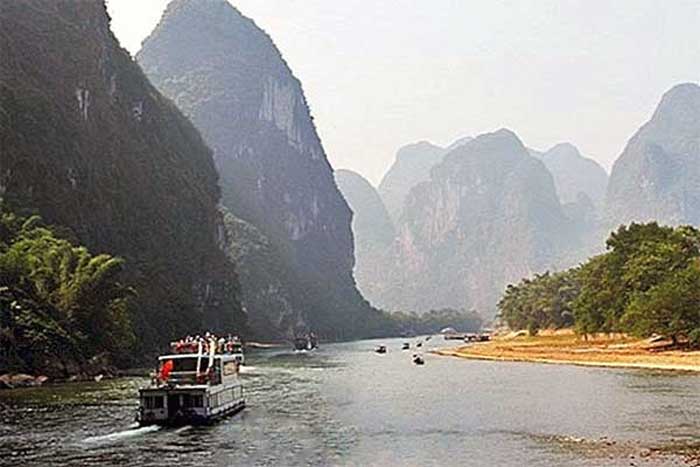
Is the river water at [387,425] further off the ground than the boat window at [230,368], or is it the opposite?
the boat window at [230,368]

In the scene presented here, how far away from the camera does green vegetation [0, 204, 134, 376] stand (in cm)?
8581

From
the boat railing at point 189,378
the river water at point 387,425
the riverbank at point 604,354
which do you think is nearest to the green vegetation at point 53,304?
the river water at point 387,425

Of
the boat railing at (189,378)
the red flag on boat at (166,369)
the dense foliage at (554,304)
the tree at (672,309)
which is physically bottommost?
the boat railing at (189,378)

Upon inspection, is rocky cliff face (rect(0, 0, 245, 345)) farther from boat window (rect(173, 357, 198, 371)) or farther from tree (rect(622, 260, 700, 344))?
boat window (rect(173, 357, 198, 371))

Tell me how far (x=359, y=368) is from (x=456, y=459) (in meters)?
73.9

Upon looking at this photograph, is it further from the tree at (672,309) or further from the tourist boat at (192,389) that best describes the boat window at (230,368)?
the tree at (672,309)

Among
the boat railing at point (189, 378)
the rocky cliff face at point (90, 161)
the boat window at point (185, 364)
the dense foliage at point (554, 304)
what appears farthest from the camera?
the dense foliage at point (554, 304)

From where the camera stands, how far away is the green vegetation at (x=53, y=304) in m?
85.8

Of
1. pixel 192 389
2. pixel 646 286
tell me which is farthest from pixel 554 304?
pixel 192 389

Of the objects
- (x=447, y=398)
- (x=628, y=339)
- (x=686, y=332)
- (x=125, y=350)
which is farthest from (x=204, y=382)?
(x=628, y=339)

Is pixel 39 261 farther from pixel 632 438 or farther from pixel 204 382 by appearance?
pixel 632 438

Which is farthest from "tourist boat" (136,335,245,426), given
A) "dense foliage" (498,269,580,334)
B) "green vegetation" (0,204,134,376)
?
"dense foliage" (498,269,580,334)

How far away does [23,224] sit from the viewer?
366 ft

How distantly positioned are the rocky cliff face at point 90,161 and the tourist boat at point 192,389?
65.9 metres
